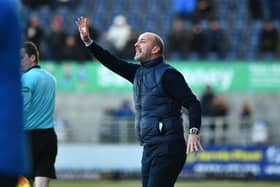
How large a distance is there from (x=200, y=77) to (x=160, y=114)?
13980 millimetres

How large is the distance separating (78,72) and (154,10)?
12.4ft

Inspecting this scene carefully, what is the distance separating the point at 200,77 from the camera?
2278 cm

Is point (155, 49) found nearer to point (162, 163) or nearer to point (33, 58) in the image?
point (162, 163)

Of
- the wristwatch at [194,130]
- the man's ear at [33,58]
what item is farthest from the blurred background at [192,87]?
the wristwatch at [194,130]

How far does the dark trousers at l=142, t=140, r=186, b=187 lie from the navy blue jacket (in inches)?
3.1

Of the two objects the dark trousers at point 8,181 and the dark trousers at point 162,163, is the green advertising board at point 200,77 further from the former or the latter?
the dark trousers at point 8,181

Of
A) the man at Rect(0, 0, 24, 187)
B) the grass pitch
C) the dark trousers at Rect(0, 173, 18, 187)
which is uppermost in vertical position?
the man at Rect(0, 0, 24, 187)

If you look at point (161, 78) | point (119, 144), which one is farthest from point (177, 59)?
point (161, 78)

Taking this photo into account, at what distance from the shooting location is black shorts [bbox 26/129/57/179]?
968 cm

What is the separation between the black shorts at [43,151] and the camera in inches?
381

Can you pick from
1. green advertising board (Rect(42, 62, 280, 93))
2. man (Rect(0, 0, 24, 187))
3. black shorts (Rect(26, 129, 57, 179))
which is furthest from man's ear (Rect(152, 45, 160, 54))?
green advertising board (Rect(42, 62, 280, 93))

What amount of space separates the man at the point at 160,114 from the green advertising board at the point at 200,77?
1373cm

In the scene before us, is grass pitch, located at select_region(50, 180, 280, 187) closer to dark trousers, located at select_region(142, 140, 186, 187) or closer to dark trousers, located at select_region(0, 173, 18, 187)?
dark trousers, located at select_region(142, 140, 186, 187)

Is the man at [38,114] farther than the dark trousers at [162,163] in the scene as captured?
Yes
